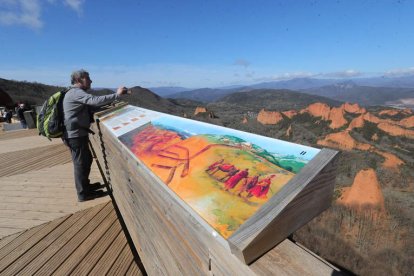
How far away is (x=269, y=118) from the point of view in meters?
65.2

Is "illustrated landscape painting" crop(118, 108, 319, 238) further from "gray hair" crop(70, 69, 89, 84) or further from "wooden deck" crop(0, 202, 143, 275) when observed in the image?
"gray hair" crop(70, 69, 89, 84)

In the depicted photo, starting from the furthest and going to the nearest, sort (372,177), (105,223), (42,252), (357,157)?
(357,157), (372,177), (105,223), (42,252)

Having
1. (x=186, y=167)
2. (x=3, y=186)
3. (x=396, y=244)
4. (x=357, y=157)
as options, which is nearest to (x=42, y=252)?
(x=186, y=167)

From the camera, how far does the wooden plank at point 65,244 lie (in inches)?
95.6

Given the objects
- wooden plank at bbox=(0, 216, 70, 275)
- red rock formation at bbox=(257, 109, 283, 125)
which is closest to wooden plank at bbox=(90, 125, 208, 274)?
wooden plank at bbox=(0, 216, 70, 275)

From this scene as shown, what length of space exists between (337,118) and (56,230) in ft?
213

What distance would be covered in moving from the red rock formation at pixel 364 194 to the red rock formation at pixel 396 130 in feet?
115

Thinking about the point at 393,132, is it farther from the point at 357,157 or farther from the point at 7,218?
the point at 7,218

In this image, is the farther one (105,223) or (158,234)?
(105,223)

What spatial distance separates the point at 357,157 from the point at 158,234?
3886 cm

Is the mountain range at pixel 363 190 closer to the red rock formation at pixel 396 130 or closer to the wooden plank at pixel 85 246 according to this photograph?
the red rock formation at pixel 396 130

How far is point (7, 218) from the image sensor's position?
3.35 m

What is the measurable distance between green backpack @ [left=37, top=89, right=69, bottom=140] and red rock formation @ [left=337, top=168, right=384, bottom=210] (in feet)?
71.8

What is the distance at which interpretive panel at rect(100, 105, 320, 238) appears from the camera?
3.52ft
